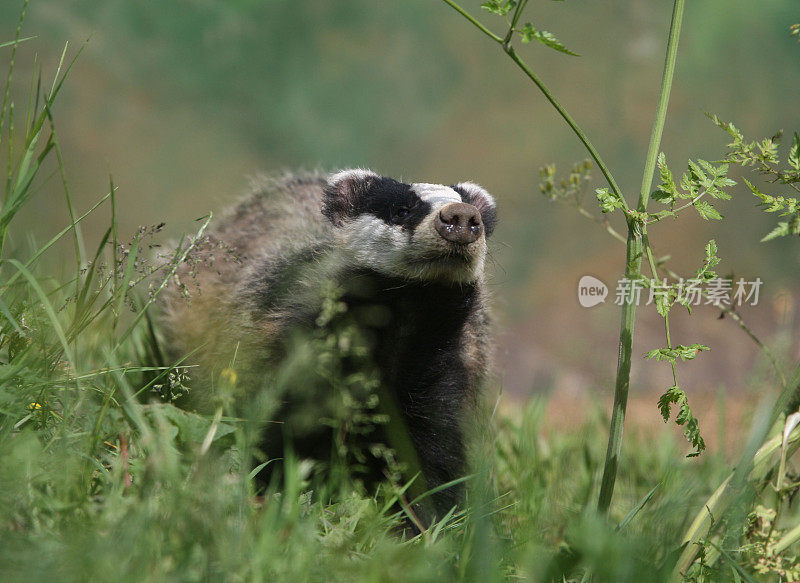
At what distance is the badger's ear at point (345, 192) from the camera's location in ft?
9.74

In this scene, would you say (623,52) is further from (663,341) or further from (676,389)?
(676,389)

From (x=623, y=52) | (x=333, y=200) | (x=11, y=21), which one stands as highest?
(x=623, y=52)

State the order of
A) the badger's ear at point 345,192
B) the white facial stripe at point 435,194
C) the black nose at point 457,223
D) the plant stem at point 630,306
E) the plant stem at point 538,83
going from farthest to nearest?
the badger's ear at point 345,192
the white facial stripe at point 435,194
the black nose at point 457,223
the plant stem at point 630,306
the plant stem at point 538,83

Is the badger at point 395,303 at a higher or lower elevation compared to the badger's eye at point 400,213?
lower

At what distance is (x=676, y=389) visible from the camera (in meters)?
1.79

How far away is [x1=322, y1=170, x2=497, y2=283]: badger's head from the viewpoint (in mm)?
2498

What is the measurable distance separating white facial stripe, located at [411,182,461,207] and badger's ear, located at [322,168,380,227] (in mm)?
222

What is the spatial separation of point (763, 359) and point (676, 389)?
3.65 feet

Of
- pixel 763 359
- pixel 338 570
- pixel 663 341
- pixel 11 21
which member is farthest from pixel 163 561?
pixel 663 341

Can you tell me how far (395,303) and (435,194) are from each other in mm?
411

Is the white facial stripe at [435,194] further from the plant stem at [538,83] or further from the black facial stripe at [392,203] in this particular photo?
the plant stem at [538,83]

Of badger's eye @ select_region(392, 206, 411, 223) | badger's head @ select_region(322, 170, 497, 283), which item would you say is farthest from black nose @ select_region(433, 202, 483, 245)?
badger's eye @ select_region(392, 206, 411, 223)

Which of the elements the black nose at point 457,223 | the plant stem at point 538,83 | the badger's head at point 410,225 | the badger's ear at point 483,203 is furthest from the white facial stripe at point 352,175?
the plant stem at point 538,83

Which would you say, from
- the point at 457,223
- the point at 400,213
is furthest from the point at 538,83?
the point at 400,213
